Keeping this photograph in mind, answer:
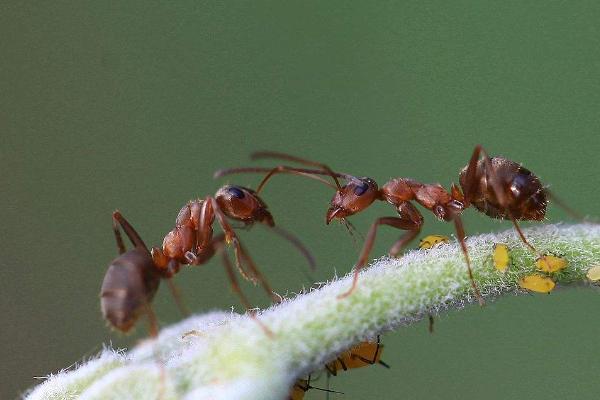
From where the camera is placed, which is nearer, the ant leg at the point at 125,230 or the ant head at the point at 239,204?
the ant leg at the point at 125,230

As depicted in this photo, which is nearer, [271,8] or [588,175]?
[588,175]

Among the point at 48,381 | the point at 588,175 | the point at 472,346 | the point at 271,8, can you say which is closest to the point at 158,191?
the point at 271,8

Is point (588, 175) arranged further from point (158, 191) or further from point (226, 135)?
point (158, 191)

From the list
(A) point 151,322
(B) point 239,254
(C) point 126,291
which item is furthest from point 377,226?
(C) point 126,291

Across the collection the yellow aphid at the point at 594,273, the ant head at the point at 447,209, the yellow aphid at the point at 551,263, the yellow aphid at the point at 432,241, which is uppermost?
the yellow aphid at the point at 432,241

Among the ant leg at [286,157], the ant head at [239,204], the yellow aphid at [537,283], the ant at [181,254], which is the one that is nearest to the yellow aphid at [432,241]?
the yellow aphid at [537,283]

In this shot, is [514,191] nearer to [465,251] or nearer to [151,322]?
[465,251]

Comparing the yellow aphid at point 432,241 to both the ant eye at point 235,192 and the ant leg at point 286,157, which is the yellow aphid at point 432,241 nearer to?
the ant leg at point 286,157
